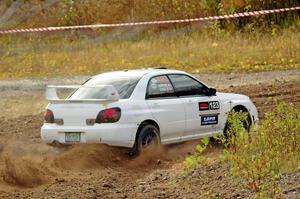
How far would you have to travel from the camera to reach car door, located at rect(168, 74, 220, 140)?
15414mm

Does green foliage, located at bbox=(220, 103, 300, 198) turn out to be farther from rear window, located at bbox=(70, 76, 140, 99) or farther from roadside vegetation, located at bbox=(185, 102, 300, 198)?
rear window, located at bbox=(70, 76, 140, 99)

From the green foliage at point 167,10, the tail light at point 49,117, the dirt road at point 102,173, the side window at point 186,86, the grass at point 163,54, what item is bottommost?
the dirt road at point 102,173

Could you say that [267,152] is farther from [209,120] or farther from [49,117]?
[209,120]

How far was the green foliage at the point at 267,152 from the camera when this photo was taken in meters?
10.0

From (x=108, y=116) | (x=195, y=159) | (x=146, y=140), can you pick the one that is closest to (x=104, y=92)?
(x=108, y=116)

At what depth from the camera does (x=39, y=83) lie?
26.6m

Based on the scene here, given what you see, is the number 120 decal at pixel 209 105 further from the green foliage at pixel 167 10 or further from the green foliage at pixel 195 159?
the green foliage at pixel 167 10

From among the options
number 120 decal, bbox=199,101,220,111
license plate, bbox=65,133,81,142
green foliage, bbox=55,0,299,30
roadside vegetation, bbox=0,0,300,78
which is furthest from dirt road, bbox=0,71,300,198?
green foliage, bbox=55,0,299,30

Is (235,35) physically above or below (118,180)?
above

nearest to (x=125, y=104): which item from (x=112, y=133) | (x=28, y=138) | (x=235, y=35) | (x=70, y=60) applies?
(x=112, y=133)

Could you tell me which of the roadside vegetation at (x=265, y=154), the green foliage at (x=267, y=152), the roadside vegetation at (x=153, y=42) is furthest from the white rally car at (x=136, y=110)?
the roadside vegetation at (x=153, y=42)

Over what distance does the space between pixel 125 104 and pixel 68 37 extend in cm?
2385

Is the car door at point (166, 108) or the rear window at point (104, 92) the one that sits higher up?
the rear window at point (104, 92)

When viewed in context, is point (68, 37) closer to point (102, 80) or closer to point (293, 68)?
point (293, 68)
